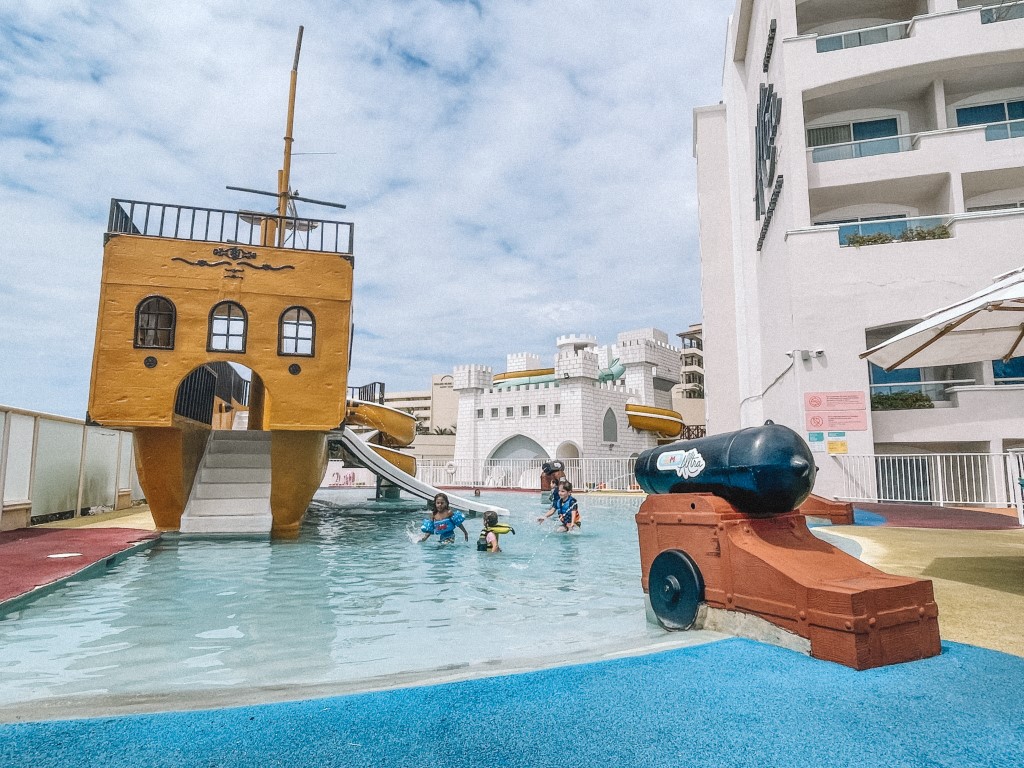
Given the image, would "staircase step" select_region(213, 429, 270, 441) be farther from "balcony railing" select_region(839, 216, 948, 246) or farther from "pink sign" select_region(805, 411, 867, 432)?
"balcony railing" select_region(839, 216, 948, 246)

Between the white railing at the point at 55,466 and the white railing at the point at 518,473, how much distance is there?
16807 millimetres

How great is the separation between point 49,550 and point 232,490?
165 inches

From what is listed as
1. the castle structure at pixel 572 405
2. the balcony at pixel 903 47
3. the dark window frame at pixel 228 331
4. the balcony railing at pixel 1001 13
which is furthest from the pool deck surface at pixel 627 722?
the castle structure at pixel 572 405

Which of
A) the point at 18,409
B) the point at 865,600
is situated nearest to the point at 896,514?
the point at 865,600

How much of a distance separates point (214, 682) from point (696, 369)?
62.7m

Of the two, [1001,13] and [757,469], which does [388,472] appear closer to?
[757,469]

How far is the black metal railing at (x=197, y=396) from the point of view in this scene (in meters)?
11.9

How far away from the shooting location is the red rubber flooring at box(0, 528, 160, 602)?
6.38 meters

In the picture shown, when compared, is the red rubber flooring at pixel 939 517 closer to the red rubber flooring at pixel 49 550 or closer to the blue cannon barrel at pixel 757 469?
the blue cannon barrel at pixel 757 469

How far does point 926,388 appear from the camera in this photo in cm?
1714

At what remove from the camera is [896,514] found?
1291cm

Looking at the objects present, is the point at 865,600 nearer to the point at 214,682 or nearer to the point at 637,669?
the point at 637,669

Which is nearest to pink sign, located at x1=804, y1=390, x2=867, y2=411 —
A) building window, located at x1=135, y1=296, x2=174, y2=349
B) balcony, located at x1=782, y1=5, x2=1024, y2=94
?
balcony, located at x1=782, y1=5, x2=1024, y2=94

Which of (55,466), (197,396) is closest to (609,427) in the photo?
(197,396)
